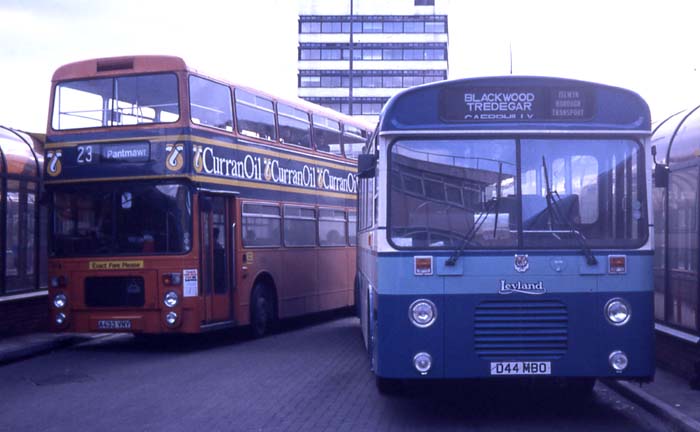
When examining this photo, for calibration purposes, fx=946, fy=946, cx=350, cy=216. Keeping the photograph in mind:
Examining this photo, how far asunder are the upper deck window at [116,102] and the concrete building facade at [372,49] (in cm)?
7562

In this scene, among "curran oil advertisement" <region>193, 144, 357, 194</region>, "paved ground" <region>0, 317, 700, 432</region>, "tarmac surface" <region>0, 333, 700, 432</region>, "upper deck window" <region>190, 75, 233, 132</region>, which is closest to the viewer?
"tarmac surface" <region>0, 333, 700, 432</region>

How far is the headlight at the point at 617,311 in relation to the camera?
28.6 feet

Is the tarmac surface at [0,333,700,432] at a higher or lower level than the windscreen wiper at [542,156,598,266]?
lower

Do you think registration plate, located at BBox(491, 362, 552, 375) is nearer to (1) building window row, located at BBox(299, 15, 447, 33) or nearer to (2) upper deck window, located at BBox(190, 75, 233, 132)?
(2) upper deck window, located at BBox(190, 75, 233, 132)

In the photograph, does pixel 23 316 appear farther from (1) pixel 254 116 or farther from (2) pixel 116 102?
(1) pixel 254 116

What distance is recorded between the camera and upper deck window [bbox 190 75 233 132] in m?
15.1

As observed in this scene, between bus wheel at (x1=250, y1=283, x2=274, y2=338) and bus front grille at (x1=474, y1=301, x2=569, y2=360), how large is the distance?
28.6 ft

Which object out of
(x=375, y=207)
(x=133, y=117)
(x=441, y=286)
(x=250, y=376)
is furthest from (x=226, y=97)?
(x=441, y=286)

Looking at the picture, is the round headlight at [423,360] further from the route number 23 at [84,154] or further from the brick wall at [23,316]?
the brick wall at [23,316]

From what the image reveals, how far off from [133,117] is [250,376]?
4.96 meters

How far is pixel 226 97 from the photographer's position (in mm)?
16328

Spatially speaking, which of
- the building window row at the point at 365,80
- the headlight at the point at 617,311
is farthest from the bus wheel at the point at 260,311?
the building window row at the point at 365,80

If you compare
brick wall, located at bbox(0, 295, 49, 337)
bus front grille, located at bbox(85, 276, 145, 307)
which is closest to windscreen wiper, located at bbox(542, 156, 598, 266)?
bus front grille, located at bbox(85, 276, 145, 307)

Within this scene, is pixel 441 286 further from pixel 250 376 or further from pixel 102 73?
pixel 102 73
